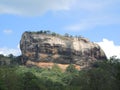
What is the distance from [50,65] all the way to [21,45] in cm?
1673

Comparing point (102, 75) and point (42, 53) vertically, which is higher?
point (42, 53)

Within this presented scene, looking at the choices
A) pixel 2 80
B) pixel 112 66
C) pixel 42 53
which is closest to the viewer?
pixel 2 80

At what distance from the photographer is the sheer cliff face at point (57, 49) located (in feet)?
588

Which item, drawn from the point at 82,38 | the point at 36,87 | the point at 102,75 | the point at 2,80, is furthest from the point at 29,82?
the point at 82,38

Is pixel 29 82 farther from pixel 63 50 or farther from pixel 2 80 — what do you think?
pixel 63 50

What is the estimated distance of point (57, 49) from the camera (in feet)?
594

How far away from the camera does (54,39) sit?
18125 centimetres

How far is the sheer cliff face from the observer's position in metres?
179

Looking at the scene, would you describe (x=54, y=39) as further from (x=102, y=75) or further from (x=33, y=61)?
(x=102, y=75)

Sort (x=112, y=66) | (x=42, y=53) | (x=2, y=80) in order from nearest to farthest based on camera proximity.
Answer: (x=2, y=80) < (x=112, y=66) < (x=42, y=53)

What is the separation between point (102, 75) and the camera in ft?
314

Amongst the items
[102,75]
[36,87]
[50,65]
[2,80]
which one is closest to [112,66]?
[102,75]

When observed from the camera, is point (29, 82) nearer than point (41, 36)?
Yes

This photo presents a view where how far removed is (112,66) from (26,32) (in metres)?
90.5
